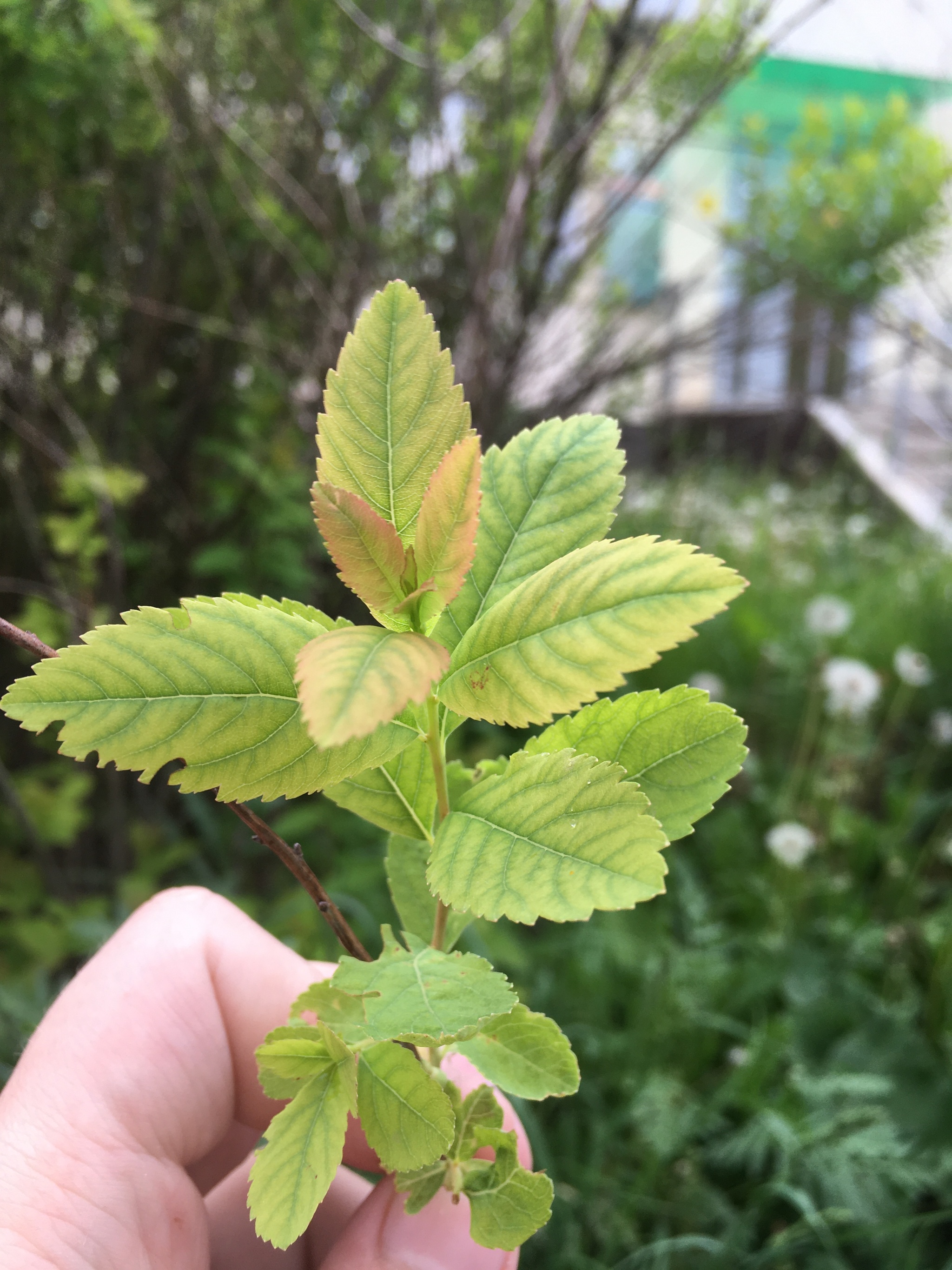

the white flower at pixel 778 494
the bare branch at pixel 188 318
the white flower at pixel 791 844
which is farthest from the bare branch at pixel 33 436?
the white flower at pixel 778 494

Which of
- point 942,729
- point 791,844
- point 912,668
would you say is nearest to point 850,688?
point 912,668

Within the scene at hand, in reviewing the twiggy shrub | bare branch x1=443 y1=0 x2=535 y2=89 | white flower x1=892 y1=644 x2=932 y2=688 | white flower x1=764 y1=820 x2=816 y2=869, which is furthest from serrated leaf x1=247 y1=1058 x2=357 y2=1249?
white flower x1=892 y1=644 x2=932 y2=688

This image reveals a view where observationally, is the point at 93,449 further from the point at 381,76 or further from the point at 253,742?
the point at 253,742

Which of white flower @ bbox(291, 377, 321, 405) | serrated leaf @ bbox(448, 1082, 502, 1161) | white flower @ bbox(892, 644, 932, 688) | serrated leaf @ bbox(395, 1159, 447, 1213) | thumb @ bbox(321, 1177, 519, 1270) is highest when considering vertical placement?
white flower @ bbox(291, 377, 321, 405)

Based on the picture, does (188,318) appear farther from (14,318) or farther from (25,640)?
(25,640)

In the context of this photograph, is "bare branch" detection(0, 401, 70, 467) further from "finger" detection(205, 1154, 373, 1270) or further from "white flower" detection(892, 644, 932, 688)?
"white flower" detection(892, 644, 932, 688)

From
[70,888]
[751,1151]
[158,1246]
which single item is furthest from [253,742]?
[70,888]
